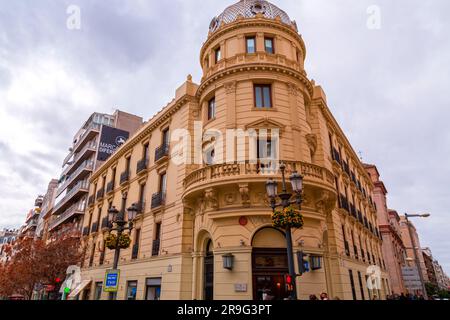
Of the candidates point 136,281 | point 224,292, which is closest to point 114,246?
point 224,292

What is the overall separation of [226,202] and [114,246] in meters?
5.68

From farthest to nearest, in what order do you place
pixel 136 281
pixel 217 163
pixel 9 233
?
1. pixel 9 233
2. pixel 136 281
3. pixel 217 163

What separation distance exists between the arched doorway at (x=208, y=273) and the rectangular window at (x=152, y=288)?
3751 mm

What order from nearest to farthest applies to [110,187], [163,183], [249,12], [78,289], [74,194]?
[249,12] < [163,183] < [78,289] < [110,187] < [74,194]

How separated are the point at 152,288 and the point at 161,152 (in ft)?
→ 29.0

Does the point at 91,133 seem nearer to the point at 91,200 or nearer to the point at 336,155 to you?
the point at 91,200

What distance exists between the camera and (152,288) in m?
18.9

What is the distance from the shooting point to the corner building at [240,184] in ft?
47.4

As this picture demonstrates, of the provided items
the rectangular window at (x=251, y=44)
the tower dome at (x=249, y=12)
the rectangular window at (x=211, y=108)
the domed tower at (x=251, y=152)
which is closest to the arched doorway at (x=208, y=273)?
the domed tower at (x=251, y=152)

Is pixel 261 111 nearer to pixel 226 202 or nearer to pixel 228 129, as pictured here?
pixel 228 129

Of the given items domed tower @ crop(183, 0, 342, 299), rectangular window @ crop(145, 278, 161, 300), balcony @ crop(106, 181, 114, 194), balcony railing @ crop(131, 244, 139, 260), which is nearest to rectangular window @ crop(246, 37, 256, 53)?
domed tower @ crop(183, 0, 342, 299)

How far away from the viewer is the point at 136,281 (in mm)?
20516

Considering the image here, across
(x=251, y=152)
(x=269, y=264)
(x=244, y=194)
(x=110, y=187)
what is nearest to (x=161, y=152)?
(x=251, y=152)

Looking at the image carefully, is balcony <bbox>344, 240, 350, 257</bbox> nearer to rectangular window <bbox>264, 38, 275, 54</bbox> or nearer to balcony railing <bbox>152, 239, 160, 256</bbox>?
balcony railing <bbox>152, 239, 160, 256</bbox>
